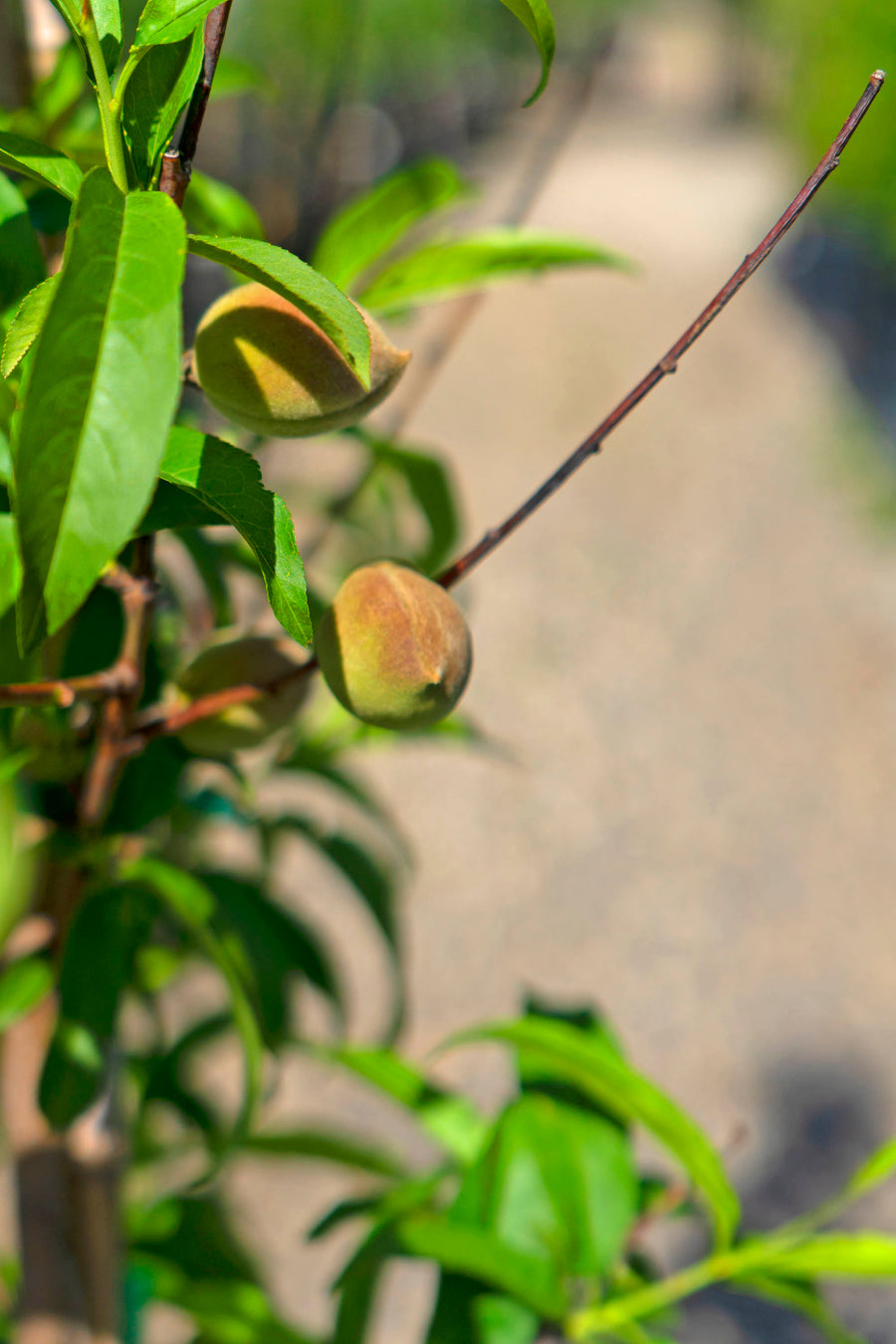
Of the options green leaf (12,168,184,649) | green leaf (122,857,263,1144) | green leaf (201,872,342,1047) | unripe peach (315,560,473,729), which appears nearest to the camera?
green leaf (12,168,184,649)

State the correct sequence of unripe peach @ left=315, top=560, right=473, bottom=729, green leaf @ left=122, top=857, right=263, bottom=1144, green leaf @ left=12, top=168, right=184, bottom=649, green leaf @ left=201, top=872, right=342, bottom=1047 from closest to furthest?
green leaf @ left=12, top=168, right=184, bottom=649 < unripe peach @ left=315, top=560, right=473, bottom=729 < green leaf @ left=122, top=857, right=263, bottom=1144 < green leaf @ left=201, top=872, right=342, bottom=1047

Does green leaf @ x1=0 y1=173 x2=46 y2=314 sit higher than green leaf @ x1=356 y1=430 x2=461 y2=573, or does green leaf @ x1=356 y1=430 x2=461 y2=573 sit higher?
green leaf @ x1=0 y1=173 x2=46 y2=314

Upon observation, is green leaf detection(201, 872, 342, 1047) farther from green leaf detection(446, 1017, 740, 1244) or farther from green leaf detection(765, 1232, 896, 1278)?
green leaf detection(765, 1232, 896, 1278)

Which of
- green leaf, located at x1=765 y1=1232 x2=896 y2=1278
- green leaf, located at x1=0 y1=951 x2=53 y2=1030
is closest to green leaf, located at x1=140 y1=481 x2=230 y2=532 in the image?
green leaf, located at x1=0 y1=951 x2=53 y2=1030

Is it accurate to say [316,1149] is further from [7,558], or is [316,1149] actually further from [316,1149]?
[7,558]

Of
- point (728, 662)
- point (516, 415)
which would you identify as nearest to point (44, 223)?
point (728, 662)

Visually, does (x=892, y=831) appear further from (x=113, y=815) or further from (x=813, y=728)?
(x=113, y=815)

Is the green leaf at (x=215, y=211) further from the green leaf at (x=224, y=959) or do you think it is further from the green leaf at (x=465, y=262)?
the green leaf at (x=224, y=959)

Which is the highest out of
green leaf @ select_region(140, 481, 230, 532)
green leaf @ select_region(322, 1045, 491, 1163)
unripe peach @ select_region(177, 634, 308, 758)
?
green leaf @ select_region(140, 481, 230, 532)

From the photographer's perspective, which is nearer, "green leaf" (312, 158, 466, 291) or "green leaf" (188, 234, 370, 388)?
"green leaf" (188, 234, 370, 388)
